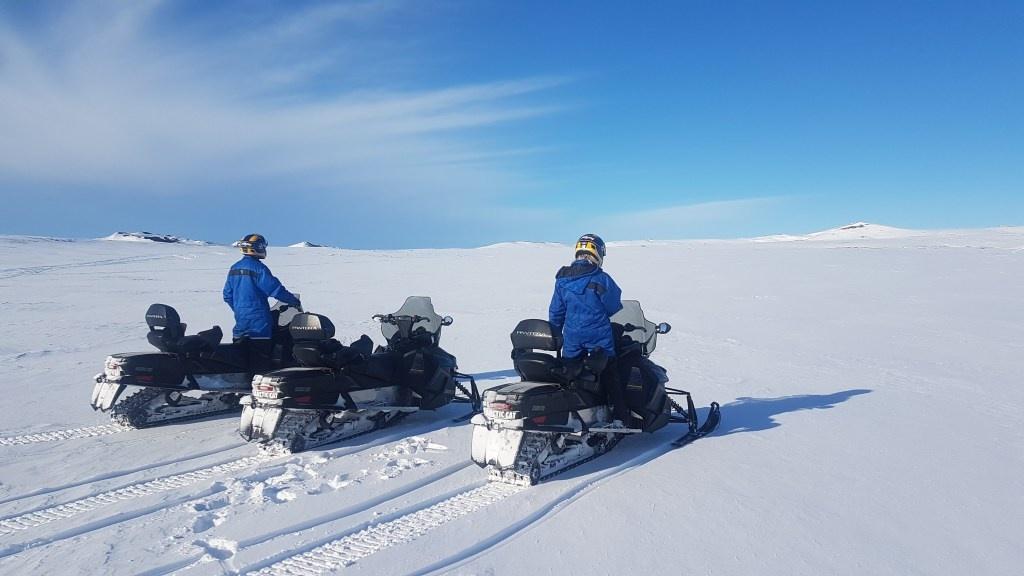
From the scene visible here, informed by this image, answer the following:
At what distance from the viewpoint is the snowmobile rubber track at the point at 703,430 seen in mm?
5611

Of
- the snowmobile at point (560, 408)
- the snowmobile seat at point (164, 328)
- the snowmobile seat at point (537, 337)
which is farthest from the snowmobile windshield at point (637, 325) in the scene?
the snowmobile seat at point (164, 328)

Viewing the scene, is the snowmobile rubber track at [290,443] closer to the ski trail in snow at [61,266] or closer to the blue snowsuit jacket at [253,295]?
the blue snowsuit jacket at [253,295]

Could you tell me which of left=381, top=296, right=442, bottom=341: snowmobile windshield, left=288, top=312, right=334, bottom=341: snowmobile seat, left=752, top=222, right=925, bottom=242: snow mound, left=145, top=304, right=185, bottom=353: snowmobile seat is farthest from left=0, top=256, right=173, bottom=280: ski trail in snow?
left=752, top=222, right=925, bottom=242: snow mound

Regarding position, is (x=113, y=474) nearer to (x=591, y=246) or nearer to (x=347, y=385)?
(x=347, y=385)

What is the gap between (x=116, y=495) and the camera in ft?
14.2

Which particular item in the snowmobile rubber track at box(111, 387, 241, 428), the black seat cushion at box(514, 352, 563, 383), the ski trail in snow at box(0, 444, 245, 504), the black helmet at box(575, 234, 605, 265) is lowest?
the ski trail in snow at box(0, 444, 245, 504)

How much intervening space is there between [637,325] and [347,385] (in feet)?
8.58

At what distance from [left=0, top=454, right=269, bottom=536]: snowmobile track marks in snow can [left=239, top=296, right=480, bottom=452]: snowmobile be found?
1.17ft

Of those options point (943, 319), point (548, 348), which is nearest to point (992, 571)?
point (548, 348)

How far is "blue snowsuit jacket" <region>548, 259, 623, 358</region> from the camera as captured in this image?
513cm

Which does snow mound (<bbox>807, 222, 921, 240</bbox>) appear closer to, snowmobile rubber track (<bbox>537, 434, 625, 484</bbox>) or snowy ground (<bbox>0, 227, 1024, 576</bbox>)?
snowy ground (<bbox>0, 227, 1024, 576</bbox>)

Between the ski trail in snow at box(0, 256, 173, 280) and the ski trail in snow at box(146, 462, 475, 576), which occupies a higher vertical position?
the ski trail in snow at box(0, 256, 173, 280)

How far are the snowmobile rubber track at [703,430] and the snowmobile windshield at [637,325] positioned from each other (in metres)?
0.77

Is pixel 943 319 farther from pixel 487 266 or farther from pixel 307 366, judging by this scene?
pixel 487 266
